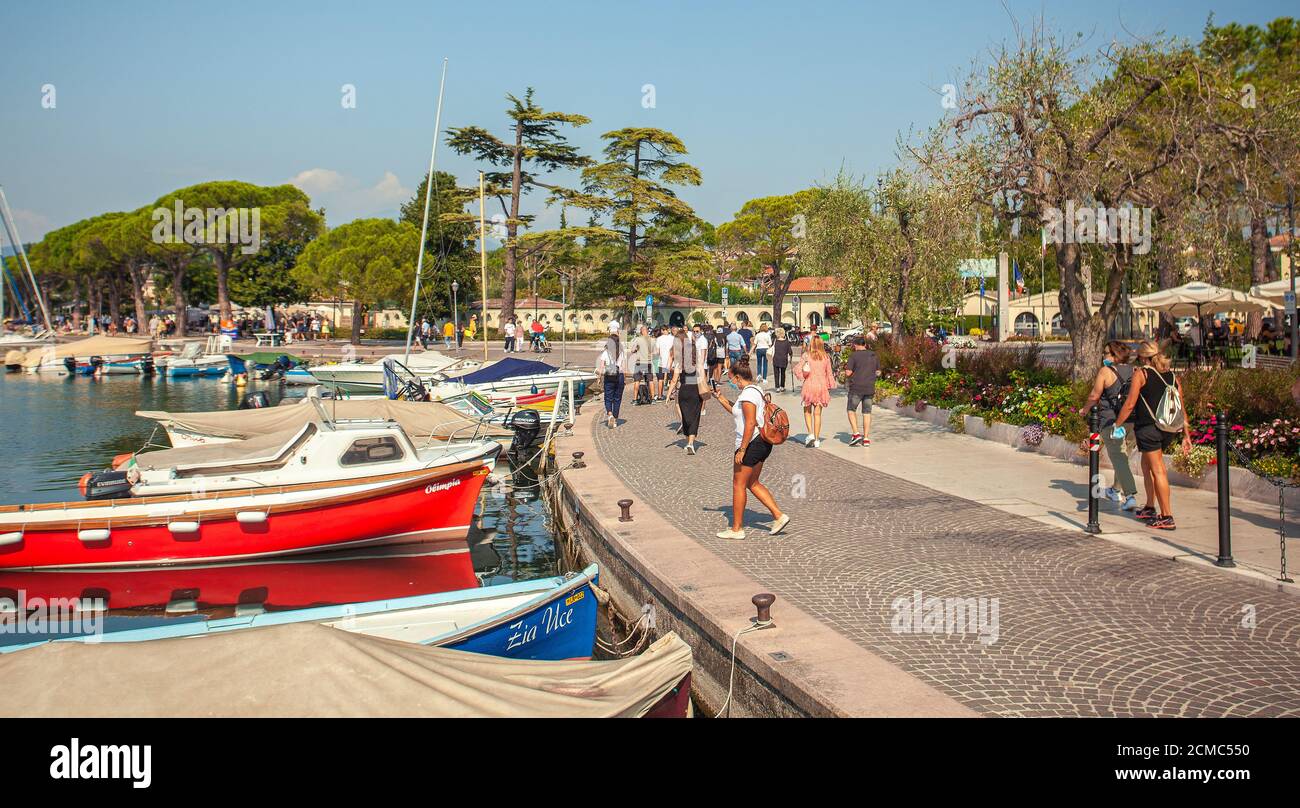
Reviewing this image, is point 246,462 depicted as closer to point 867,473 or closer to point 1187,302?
point 867,473

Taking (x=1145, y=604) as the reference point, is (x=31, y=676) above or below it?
above

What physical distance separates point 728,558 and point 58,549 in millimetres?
8953

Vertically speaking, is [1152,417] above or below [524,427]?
above

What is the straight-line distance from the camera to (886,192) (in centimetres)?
2705


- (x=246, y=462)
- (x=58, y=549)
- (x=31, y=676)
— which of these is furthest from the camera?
(x=246, y=462)

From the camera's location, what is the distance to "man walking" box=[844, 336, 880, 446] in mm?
15727

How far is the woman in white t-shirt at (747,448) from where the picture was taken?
919cm

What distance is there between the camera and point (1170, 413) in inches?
357

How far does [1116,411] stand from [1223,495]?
109 inches

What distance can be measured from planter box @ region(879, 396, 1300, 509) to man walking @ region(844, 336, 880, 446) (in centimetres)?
201

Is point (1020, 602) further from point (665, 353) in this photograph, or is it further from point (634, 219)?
point (634, 219)

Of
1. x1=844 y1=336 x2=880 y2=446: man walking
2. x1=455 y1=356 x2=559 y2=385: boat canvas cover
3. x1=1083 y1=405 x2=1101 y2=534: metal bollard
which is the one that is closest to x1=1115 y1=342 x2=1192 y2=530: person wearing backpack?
x1=1083 y1=405 x2=1101 y2=534: metal bollard

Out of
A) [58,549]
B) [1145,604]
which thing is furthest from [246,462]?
[1145,604]

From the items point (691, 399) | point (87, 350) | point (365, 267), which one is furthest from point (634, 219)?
point (691, 399)
